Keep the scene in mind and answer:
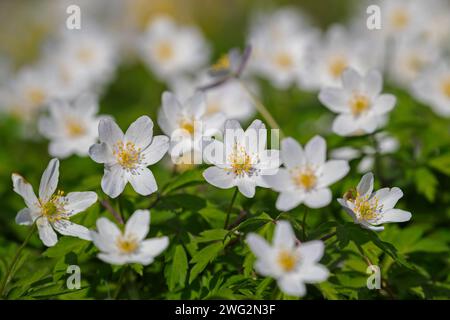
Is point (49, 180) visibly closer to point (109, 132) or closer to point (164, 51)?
point (109, 132)

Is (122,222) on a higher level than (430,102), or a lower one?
lower

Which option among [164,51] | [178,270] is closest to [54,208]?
[178,270]

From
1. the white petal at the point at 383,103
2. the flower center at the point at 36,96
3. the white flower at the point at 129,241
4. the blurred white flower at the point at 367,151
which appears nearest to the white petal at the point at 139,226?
the white flower at the point at 129,241

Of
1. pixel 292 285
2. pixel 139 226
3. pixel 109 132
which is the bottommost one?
pixel 292 285

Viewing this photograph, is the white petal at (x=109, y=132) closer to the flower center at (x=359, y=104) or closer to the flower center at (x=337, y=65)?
the flower center at (x=359, y=104)
